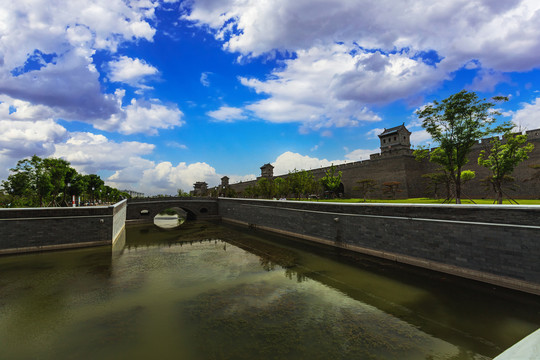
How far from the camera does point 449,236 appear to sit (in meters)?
11.8

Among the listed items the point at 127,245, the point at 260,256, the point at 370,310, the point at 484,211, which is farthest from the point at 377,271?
the point at 127,245

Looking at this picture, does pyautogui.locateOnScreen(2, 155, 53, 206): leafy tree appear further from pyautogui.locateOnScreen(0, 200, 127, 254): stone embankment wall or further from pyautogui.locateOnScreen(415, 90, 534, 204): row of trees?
pyautogui.locateOnScreen(415, 90, 534, 204): row of trees

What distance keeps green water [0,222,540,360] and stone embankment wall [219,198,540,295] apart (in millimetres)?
813

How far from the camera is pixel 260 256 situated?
1778 cm

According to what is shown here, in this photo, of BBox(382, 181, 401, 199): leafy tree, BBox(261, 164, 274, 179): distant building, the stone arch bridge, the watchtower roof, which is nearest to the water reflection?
the stone arch bridge

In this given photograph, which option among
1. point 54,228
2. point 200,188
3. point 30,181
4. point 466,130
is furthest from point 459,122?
point 200,188

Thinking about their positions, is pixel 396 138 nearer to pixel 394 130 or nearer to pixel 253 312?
pixel 394 130

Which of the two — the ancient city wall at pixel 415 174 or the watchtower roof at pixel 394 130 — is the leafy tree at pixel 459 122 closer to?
the ancient city wall at pixel 415 174

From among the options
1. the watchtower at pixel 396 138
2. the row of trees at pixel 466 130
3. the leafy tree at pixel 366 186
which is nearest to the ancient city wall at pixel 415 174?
the leafy tree at pixel 366 186

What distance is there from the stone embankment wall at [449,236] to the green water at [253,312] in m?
0.81

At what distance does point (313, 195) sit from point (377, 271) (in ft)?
150

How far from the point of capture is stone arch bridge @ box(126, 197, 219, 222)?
4084 cm

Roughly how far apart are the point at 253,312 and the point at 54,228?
60.6ft

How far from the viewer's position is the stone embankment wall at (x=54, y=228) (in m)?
17.1
